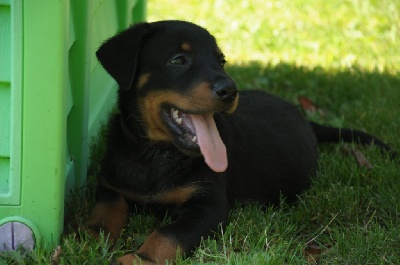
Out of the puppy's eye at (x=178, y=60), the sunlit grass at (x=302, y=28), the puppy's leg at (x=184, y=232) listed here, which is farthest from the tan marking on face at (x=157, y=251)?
the sunlit grass at (x=302, y=28)

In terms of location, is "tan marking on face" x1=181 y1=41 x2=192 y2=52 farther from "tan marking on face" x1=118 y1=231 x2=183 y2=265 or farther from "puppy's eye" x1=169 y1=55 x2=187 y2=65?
"tan marking on face" x1=118 y1=231 x2=183 y2=265

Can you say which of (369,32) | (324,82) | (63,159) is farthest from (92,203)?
(369,32)

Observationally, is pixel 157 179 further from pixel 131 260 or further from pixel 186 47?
pixel 186 47

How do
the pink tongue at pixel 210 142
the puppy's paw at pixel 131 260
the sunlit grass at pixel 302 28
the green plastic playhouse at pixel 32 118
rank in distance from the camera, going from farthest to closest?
the sunlit grass at pixel 302 28 → the pink tongue at pixel 210 142 → the puppy's paw at pixel 131 260 → the green plastic playhouse at pixel 32 118

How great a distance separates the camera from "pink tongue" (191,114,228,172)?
383 cm

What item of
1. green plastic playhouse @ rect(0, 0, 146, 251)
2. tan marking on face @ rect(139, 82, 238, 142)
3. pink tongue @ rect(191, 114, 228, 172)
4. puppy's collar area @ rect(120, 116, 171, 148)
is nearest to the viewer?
green plastic playhouse @ rect(0, 0, 146, 251)

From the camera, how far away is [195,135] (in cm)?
389

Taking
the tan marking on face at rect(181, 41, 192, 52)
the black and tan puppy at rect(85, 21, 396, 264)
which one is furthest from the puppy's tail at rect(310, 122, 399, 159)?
the tan marking on face at rect(181, 41, 192, 52)

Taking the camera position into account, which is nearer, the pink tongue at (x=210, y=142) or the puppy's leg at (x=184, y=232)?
the puppy's leg at (x=184, y=232)

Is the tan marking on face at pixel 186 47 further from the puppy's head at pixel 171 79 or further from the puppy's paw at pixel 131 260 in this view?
the puppy's paw at pixel 131 260

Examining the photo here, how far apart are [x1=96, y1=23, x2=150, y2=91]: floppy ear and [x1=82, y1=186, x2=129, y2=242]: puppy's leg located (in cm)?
57

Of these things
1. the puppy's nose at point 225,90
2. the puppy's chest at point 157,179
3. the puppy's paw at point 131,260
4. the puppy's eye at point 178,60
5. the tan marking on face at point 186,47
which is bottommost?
the puppy's paw at point 131,260

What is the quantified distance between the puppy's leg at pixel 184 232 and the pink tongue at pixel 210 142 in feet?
0.62

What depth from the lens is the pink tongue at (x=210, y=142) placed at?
383cm
